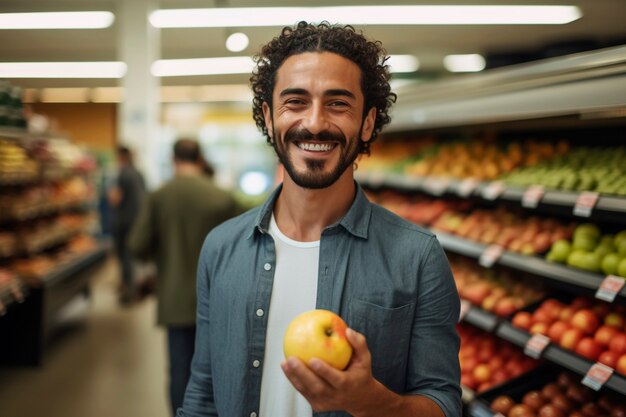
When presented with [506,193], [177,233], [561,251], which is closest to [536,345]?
[561,251]

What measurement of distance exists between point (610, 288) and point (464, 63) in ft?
30.9

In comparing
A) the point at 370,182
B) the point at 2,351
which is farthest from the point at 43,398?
the point at 370,182

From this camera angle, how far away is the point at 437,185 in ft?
13.3

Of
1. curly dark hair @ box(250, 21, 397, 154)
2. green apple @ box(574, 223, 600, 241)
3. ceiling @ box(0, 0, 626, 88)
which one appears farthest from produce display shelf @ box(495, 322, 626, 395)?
ceiling @ box(0, 0, 626, 88)

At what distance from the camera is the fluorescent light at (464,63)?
34.3ft

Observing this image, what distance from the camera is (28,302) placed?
17.8 ft

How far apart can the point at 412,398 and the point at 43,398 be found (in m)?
4.34

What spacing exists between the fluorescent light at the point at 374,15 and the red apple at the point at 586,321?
16.0 feet

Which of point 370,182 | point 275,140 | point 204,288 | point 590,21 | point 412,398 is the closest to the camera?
point 412,398

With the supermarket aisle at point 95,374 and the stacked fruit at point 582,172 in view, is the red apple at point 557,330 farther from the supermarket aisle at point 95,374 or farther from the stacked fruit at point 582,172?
the supermarket aisle at point 95,374

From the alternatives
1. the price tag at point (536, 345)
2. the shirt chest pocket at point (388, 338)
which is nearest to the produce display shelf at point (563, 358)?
the price tag at point (536, 345)

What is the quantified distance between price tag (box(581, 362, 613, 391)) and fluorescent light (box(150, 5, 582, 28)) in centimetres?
536

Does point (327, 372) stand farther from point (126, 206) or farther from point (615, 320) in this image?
point (126, 206)

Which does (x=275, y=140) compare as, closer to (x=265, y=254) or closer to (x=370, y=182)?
(x=265, y=254)
